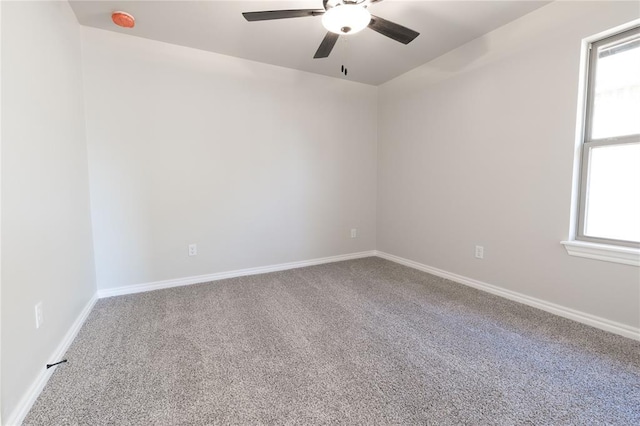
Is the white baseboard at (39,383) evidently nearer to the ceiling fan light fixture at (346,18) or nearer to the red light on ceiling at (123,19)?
the red light on ceiling at (123,19)

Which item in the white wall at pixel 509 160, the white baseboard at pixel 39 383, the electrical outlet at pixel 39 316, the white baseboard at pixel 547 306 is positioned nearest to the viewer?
the white baseboard at pixel 39 383

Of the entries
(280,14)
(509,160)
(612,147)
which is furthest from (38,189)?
(612,147)

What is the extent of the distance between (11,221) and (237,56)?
2.53 meters

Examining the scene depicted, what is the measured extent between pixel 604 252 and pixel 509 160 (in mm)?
970

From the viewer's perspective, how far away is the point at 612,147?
1.97 meters

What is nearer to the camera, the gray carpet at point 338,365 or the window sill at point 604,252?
the gray carpet at point 338,365

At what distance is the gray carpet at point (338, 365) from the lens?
1.26m

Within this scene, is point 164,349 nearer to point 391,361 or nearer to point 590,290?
point 391,361

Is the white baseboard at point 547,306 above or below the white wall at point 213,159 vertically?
below

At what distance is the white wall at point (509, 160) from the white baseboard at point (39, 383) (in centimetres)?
334

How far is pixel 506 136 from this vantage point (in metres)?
2.45

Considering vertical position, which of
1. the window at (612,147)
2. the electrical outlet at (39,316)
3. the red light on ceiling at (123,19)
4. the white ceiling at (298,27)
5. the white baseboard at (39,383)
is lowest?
the white baseboard at (39,383)

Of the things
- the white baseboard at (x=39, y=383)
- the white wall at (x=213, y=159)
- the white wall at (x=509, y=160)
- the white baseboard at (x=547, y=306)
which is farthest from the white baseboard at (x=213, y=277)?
the white baseboard at (x=547, y=306)

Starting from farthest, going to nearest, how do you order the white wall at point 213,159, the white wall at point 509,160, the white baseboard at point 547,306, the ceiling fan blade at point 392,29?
the white wall at point 213,159 < the white wall at point 509,160 < the white baseboard at point 547,306 < the ceiling fan blade at point 392,29
